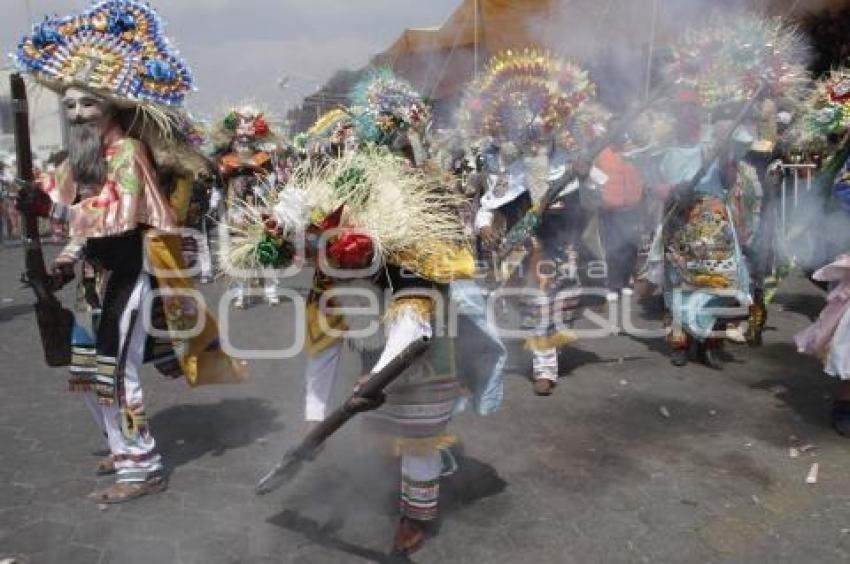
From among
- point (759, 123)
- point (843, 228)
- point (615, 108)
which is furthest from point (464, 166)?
point (843, 228)

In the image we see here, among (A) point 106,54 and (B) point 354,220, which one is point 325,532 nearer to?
(B) point 354,220

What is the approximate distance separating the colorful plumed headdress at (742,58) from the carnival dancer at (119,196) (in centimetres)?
363

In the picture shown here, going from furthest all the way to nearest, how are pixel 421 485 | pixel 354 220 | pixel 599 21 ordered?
pixel 599 21 < pixel 421 485 < pixel 354 220

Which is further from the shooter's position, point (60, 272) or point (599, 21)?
point (599, 21)

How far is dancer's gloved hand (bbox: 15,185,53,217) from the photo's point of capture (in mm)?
3539

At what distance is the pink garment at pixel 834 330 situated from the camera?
438 cm

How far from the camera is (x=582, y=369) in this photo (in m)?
6.15

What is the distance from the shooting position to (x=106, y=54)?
368 centimetres

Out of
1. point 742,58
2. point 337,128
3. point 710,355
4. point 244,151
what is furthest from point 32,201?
point 244,151

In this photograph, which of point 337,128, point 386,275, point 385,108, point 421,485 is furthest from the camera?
point 337,128

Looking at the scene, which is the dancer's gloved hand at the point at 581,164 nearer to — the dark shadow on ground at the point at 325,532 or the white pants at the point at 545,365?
the white pants at the point at 545,365

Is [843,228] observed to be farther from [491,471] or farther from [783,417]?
[491,471]

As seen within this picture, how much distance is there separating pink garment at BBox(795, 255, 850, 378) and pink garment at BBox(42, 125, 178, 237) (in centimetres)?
387

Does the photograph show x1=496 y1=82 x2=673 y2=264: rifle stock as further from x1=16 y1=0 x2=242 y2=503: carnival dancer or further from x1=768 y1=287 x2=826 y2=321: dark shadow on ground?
x1=768 y1=287 x2=826 y2=321: dark shadow on ground
